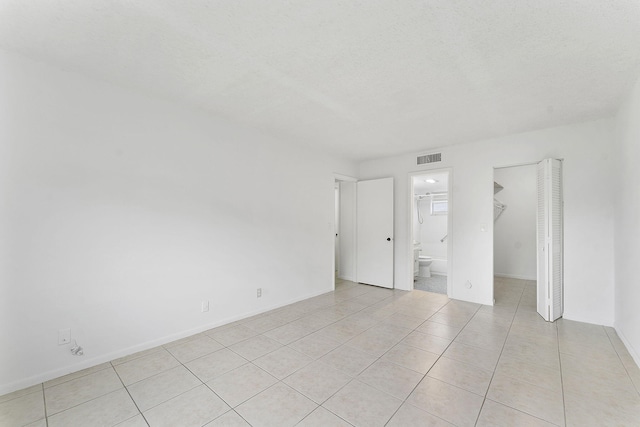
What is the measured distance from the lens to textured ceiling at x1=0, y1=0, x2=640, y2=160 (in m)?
1.65

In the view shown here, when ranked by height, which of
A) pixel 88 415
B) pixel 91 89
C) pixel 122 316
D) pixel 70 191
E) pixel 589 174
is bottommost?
pixel 88 415

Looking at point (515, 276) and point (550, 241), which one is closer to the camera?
point (550, 241)

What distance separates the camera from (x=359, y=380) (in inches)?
84.0

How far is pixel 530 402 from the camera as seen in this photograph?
187 centimetres

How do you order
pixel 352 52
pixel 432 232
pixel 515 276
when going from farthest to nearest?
pixel 432 232, pixel 515 276, pixel 352 52

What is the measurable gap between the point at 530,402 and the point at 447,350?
2.61 feet

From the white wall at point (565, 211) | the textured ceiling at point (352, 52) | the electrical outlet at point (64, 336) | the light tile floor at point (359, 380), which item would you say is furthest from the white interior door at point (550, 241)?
the electrical outlet at point (64, 336)

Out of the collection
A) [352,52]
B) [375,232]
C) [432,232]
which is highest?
[352,52]

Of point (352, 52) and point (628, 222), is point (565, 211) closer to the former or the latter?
point (628, 222)

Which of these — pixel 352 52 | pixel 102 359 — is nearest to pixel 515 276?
pixel 352 52

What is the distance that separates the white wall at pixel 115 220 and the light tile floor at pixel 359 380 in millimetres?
291

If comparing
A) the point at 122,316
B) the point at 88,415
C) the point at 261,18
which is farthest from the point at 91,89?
the point at 88,415

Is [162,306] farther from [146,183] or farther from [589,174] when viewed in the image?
[589,174]

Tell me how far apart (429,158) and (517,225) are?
309 centimetres
